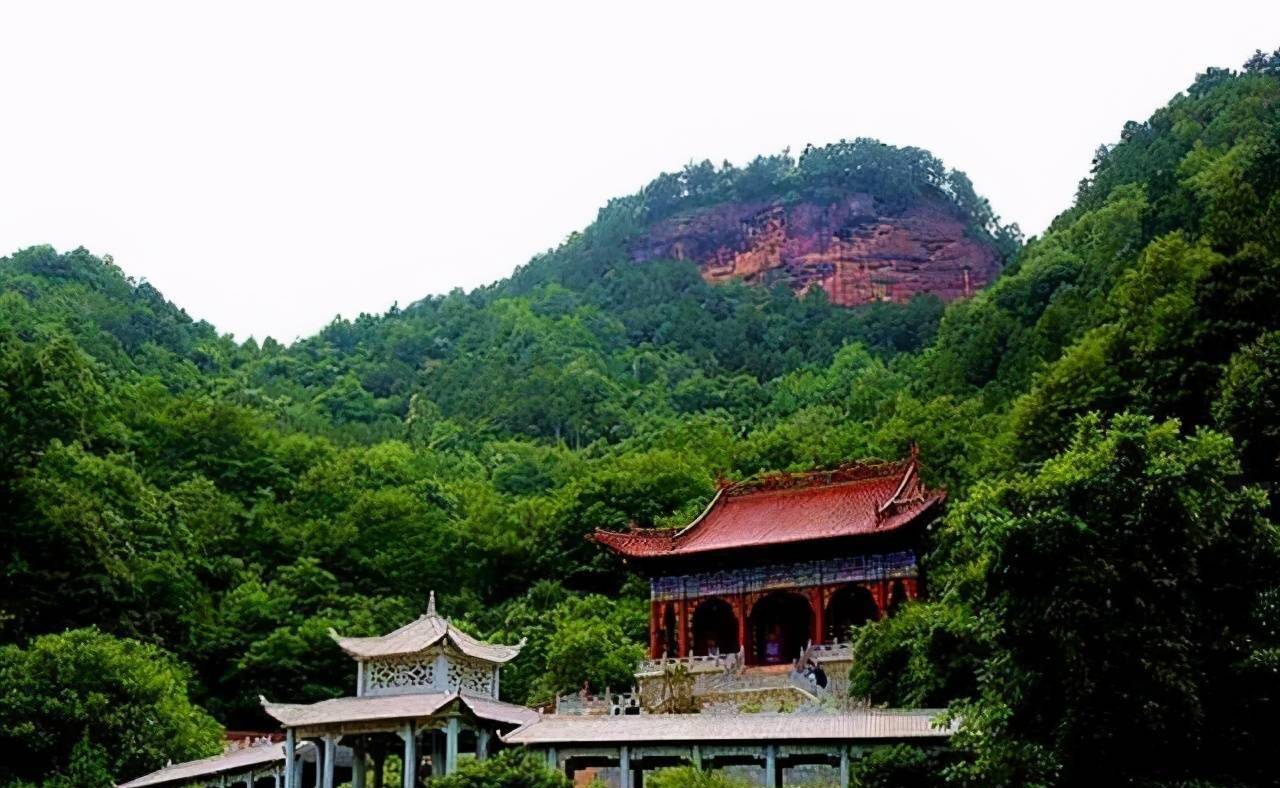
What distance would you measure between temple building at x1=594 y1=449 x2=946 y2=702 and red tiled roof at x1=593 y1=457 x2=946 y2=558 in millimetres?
35

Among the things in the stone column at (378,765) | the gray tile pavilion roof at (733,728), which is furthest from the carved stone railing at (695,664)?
the gray tile pavilion roof at (733,728)

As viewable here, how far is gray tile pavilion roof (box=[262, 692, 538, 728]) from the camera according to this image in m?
23.1

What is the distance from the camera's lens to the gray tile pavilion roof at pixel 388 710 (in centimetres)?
2311

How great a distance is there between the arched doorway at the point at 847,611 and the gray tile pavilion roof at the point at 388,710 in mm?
11193

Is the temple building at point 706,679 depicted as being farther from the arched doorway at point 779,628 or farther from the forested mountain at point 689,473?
the forested mountain at point 689,473

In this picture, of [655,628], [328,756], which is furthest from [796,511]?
[328,756]

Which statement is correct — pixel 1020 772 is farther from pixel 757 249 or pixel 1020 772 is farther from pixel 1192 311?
pixel 757 249

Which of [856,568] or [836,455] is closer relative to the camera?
[856,568]

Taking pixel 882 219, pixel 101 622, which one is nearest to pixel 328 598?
pixel 101 622

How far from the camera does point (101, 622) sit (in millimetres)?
37625

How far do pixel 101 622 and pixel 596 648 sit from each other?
12.9 meters

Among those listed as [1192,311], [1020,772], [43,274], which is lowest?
[1020,772]

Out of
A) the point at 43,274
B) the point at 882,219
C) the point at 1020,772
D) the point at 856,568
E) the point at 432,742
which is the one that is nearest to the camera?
the point at 1020,772

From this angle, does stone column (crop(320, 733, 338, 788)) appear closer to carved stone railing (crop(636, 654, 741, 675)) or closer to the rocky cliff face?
carved stone railing (crop(636, 654, 741, 675))
